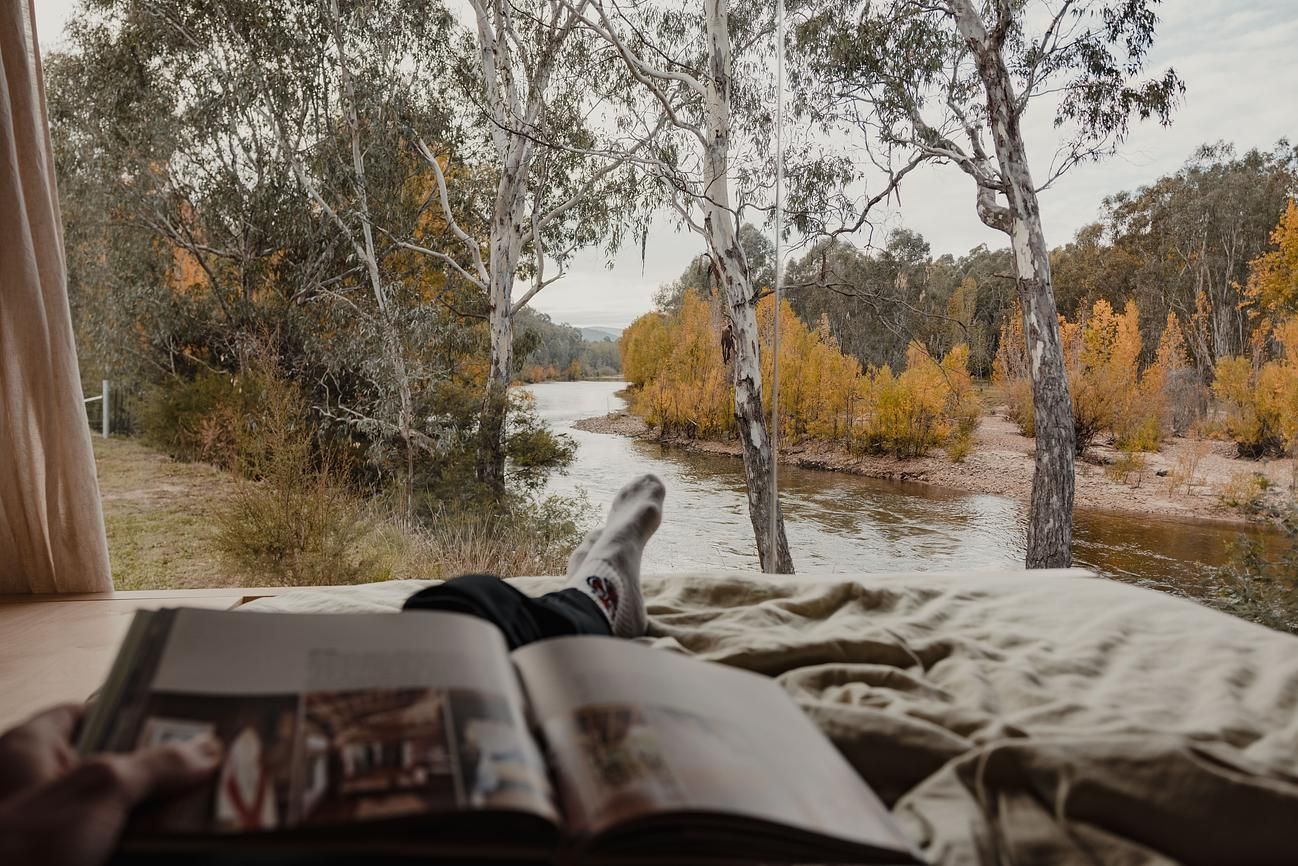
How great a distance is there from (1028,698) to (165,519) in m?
2.99

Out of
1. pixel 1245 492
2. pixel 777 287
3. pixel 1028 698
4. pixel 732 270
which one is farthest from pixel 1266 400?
pixel 1028 698

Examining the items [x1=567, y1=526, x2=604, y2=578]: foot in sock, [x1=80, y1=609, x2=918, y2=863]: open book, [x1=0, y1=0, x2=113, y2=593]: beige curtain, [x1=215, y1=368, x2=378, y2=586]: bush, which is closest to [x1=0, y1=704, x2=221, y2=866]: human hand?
[x1=80, y1=609, x2=918, y2=863]: open book

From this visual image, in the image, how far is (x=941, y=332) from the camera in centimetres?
320

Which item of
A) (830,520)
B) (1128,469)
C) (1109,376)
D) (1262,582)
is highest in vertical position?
(1109,376)

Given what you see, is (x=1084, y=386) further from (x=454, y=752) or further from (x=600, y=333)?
(x=454, y=752)

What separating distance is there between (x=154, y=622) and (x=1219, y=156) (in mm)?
3342

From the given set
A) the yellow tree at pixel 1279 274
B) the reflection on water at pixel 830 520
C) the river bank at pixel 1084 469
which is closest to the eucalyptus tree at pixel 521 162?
the reflection on water at pixel 830 520

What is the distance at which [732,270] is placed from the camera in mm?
3354

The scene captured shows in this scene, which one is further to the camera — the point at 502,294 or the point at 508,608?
the point at 502,294

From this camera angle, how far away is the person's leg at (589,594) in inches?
31.1

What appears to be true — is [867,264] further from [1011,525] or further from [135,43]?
[135,43]

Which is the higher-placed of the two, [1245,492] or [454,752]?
[454,752]

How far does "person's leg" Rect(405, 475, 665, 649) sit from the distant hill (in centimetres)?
209

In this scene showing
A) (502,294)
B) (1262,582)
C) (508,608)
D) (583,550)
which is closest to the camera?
(508,608)
